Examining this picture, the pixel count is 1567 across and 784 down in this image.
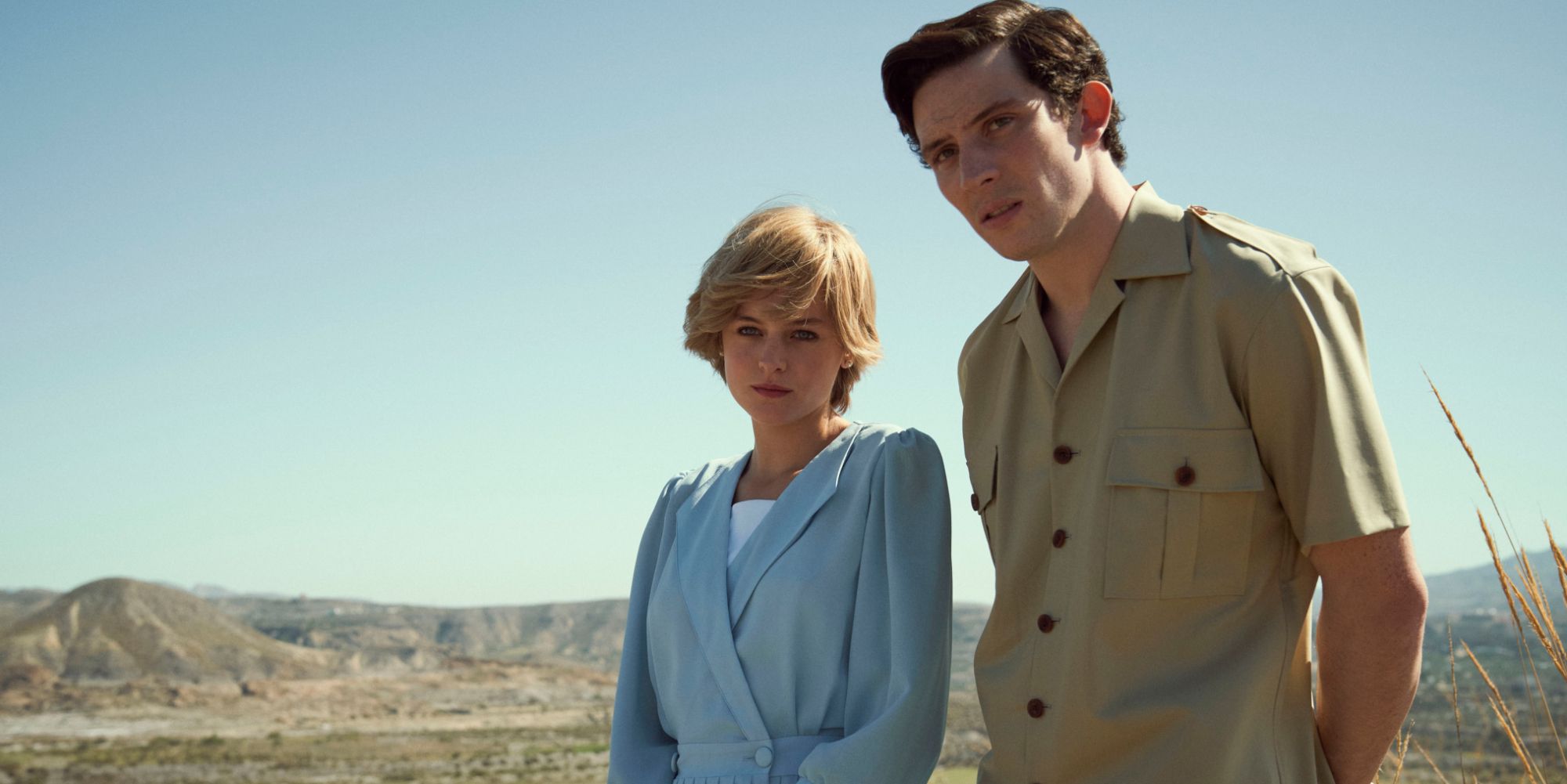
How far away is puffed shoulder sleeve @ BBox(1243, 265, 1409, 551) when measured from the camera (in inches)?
75.2

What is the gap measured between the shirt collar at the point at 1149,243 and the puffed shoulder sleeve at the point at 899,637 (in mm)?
859

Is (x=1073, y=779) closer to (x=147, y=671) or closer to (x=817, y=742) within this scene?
(x=817, y=742)

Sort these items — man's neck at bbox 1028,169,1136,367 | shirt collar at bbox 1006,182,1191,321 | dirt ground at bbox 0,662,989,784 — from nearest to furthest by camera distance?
1. shirt collar at bbox 1006,182,1191,321
2. man's neck at bbox 1028,169,1136,367
3. dirt ground at bbox 0,662,989,784

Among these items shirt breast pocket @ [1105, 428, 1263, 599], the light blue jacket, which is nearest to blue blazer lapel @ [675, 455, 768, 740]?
the light blue jacket

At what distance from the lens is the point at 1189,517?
6.71 ft

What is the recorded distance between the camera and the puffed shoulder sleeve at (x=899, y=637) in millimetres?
2588

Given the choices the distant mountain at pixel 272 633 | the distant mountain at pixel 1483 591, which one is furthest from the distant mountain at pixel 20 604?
the distant mountain at pixel 1483 591

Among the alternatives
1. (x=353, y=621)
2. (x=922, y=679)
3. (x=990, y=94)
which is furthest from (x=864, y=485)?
(x=353, y=621)

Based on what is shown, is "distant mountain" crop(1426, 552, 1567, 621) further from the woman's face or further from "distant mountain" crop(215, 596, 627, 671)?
"distant mountain" crop(215, 596, 627, 671)

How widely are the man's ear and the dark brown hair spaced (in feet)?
0.06

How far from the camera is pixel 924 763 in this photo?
8.93 ft

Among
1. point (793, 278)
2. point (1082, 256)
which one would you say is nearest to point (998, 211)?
point (1082, 256)

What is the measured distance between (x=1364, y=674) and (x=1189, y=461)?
459 mm

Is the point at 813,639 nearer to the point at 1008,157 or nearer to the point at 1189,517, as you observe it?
the point at 1189,517
